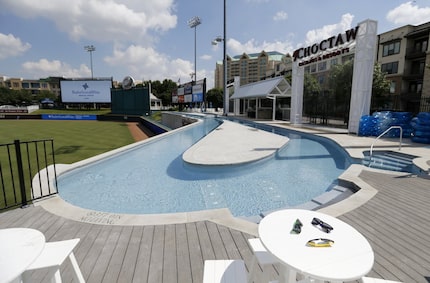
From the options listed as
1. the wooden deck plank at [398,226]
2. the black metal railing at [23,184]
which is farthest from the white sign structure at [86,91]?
the wooden deck plank at [398,226]

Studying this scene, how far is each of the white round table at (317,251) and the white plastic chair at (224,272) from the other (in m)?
0.35

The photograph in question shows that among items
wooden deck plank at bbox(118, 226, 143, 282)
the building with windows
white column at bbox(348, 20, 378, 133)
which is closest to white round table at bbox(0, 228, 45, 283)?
wooden deck plank at bbox(118, 226, 143, 282)

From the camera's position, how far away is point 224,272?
183cm

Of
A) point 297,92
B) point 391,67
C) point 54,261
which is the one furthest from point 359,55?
point 391,67

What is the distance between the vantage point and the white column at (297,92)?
17.3m

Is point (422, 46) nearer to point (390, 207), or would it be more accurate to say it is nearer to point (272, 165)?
point (272, 165)

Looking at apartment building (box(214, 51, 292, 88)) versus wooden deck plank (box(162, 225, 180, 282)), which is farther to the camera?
apartment building (box(214, 51, 292, 88))

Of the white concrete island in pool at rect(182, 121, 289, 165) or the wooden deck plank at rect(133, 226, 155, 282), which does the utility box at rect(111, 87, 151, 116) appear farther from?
the wooden deck plank at rect(133, 226, 155, 282)

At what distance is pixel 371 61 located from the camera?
38.7 ft

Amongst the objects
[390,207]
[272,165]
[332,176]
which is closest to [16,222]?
[390,207]

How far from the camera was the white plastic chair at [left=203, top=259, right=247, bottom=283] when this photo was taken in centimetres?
A: 176

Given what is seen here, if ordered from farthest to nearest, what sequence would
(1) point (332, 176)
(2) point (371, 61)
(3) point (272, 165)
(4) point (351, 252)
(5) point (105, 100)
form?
(5) point (105, 100) → (2) point (371, 61) → (3) point (272, 165) → (1) point (332, 176) → (4) point (351, 252)

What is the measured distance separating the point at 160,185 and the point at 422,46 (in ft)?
121

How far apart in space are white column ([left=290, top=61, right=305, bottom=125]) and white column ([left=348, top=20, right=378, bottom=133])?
534 centimetres
